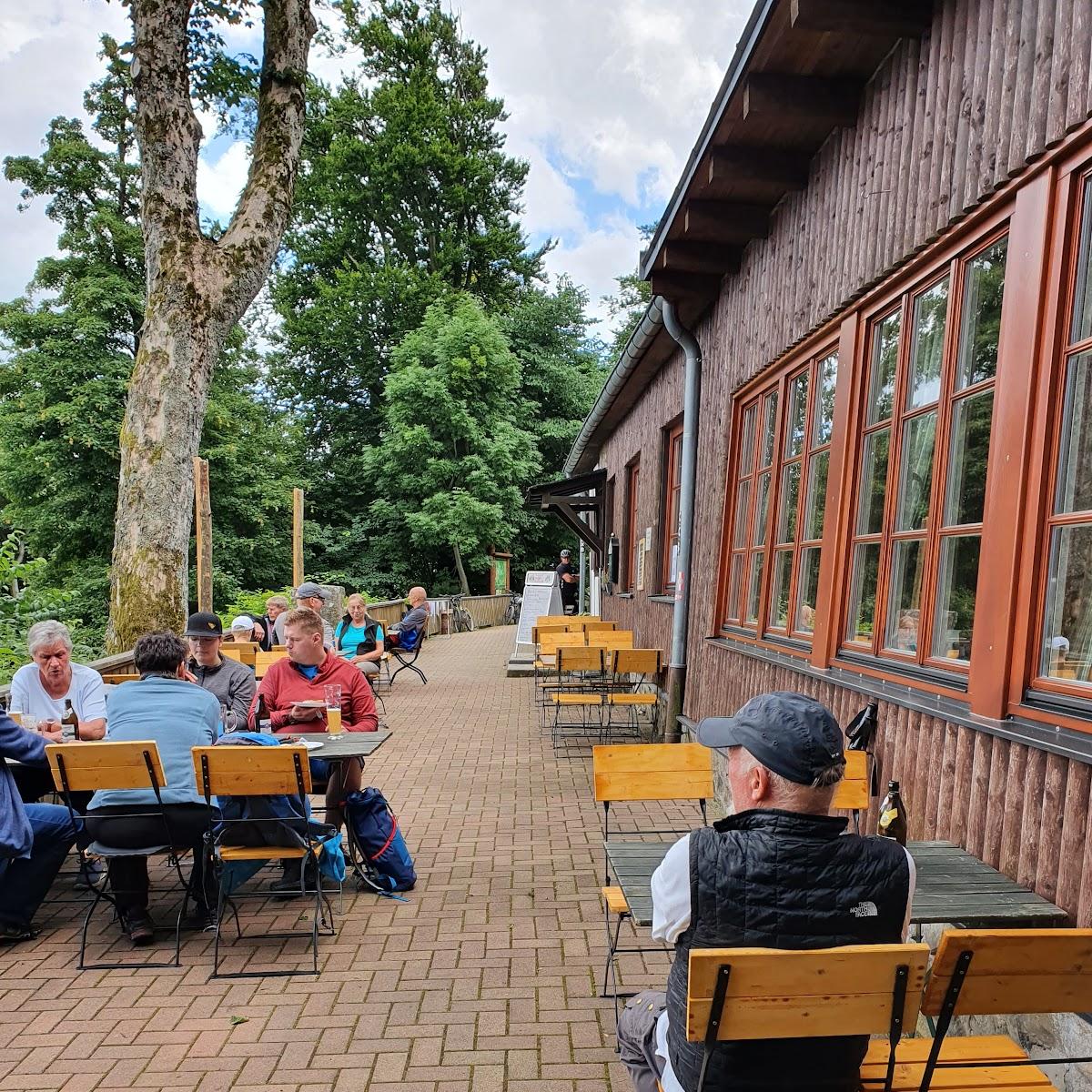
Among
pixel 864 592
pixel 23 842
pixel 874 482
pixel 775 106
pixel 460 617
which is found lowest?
pixel 460 617

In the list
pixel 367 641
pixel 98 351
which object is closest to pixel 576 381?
pixel 98 351

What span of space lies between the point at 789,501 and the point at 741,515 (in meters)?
1.11

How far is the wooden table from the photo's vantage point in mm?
2438

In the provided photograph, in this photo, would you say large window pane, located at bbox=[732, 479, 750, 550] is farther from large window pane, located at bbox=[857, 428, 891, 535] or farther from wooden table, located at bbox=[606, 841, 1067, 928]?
wooden table, located at bbox=[606, 841, 1067, 928]

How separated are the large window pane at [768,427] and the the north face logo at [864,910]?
4.31 metres

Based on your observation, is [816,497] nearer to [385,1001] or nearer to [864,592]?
[864,592]

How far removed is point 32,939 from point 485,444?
24265 mm

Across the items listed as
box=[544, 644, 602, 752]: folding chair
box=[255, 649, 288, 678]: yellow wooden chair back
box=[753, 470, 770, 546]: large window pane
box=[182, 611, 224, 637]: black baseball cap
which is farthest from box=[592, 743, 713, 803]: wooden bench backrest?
box=[255, 649, 288, 678]: yellow wooden chair back

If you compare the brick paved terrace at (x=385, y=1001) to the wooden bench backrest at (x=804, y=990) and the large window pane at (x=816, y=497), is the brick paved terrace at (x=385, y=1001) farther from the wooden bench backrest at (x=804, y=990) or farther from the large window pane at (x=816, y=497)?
the large window pane at (x=816, y=497)

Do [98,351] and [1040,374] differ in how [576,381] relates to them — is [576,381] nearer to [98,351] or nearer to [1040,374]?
[98,351]

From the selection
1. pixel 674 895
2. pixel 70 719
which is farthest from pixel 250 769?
pixel 674 895

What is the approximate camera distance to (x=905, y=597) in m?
3.81

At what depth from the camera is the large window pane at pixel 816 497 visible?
4.88 meters

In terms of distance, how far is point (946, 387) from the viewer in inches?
137
